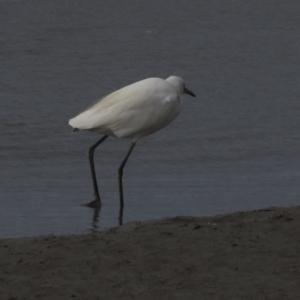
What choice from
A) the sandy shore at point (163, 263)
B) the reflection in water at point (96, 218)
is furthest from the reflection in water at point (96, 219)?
the sandy shore at point (163, 263)

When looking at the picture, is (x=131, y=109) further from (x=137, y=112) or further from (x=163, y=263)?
(x=163, y=263)

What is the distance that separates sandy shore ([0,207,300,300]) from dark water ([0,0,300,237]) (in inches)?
42.4

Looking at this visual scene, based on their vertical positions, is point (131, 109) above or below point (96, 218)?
above

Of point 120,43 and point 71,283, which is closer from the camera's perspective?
point 71,283

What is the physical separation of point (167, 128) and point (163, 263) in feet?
16.0

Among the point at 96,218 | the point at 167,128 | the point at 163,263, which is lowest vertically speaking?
the point at 167,128

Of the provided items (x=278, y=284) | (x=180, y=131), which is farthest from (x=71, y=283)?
(x=180, y=131)

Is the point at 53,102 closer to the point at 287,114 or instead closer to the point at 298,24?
the point at 287,114

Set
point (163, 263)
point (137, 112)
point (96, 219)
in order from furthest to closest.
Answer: point (137, 112), point (96, 219), point (163, 263)

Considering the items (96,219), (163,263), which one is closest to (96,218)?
(96,219)

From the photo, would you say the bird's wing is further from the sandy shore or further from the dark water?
the sandy shore

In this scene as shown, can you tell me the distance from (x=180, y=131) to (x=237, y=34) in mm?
4449

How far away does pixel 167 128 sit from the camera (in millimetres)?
10016

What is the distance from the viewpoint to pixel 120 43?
42.9ft
